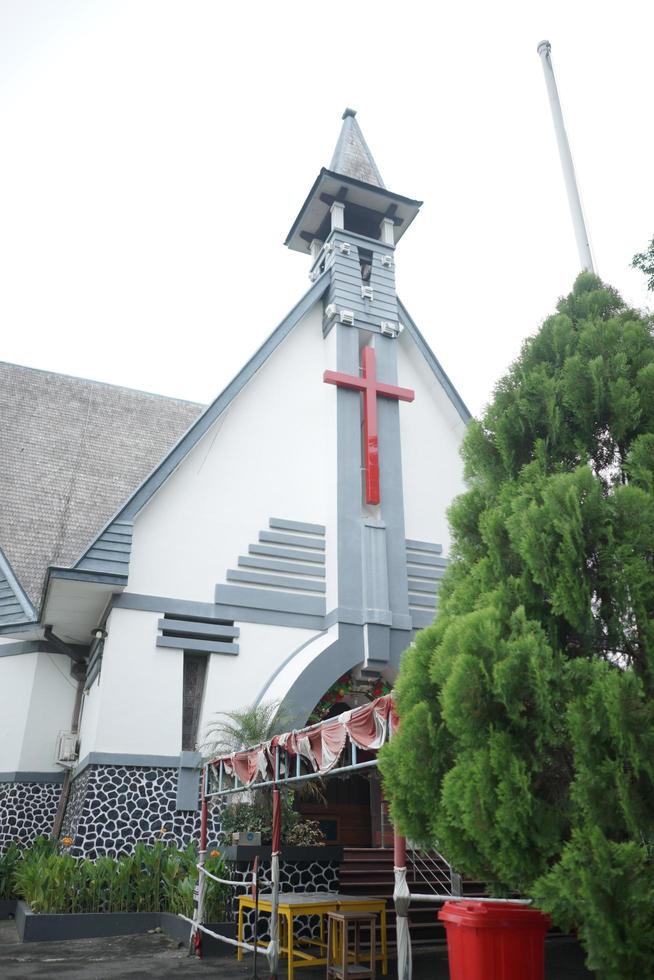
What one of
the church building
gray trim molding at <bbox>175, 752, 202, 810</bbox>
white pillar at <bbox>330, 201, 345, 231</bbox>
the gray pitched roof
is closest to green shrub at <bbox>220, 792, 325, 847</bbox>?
gray trim molding at <bbox>175, 752, 202, 810</bbox>

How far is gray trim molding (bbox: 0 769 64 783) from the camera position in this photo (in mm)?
13805

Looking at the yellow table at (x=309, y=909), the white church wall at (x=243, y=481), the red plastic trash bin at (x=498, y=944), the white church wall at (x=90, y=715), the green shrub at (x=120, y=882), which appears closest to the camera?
the red plastic trash bin at (x=498, y=944)

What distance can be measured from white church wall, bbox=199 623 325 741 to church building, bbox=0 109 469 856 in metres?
0.03

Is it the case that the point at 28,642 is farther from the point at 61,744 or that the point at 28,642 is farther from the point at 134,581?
the point at 134,581

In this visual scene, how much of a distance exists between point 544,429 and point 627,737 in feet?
8.39

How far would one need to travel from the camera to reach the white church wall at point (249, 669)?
491 inches

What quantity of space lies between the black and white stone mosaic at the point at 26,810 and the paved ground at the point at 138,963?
376 centimetres

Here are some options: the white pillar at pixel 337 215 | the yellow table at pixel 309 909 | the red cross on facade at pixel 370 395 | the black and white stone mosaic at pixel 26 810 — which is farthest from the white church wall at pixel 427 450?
the black and white stone mosaic at pixel 26 810

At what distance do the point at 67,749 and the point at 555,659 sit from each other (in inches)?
452

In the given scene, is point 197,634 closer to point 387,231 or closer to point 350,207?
point 387,231

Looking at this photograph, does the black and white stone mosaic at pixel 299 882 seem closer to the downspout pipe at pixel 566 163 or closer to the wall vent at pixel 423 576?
the wall vent at pixel 423 576

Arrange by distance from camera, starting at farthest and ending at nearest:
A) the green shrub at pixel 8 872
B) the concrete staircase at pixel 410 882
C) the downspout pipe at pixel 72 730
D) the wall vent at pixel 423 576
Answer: the wall vent at pixel 423 576 < the downspout pipe at pixel 72 730 < the green shrub at pixel 8 872 < the concrete staircase at pixel 410 882

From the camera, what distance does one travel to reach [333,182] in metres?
16.7

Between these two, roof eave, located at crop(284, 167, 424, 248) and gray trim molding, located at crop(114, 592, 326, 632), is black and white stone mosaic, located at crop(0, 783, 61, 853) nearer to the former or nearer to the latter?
gray trim molding, located at crop(114, 592, 326, 632)
